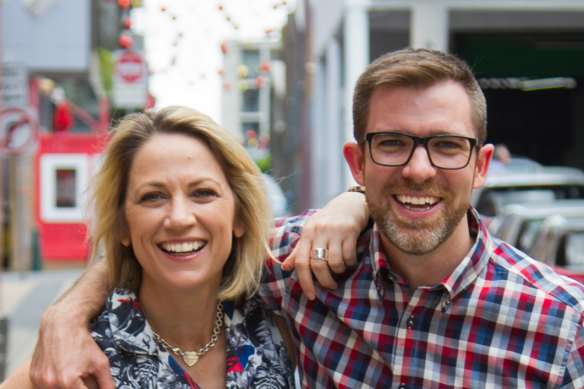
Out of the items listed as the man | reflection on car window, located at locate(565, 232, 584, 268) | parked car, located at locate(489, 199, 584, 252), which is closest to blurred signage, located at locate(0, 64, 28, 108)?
parked car, located at locate(489, 199, 584, 252)

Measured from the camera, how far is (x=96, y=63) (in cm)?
1806

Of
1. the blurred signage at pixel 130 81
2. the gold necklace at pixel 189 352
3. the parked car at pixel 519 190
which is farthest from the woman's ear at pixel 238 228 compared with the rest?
the blurred signage at pixel 130 81

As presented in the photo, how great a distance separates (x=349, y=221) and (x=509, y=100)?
75.9 feet

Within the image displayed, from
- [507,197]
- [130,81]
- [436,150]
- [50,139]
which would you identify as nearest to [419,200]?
[436,150]

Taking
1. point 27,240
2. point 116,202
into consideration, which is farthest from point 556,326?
point 27,240

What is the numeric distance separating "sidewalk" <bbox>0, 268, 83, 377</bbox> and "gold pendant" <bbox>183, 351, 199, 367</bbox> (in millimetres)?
3384

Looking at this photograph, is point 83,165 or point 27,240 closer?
point 27,240

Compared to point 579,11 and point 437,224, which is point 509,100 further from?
point 437,224

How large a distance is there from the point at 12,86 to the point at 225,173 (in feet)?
26.3

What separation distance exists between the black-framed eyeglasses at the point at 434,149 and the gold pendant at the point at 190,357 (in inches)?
36.1

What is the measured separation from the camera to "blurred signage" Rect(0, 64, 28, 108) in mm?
9703

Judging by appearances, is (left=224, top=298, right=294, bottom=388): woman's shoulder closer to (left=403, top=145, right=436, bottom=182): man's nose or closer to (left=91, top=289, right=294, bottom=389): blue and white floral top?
(left=91, top=289, right=294, bottom=389): blue and white floral top

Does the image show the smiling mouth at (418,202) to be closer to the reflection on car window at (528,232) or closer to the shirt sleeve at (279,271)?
the shirt sleeve at (279,271)

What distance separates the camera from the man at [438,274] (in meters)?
2.26
